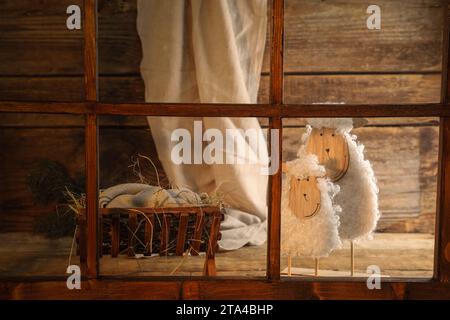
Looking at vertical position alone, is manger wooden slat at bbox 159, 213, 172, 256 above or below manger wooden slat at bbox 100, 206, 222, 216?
below

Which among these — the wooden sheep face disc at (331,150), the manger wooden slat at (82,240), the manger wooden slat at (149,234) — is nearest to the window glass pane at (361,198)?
the wooden sheep face disc at (331,150)

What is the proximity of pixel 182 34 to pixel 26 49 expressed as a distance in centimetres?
50

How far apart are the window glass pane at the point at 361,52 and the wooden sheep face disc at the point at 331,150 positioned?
0.51 m

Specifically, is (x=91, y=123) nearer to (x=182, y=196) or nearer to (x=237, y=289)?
(x=237, y=289)

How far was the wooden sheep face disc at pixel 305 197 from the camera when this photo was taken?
3.89 ft

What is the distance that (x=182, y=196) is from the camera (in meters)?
1.46

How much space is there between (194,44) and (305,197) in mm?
652

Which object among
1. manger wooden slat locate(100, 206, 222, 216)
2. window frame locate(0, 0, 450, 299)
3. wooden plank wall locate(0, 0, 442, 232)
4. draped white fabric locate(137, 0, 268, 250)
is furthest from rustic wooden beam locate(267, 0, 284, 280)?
wooden plank wall locate(0, 0, 442, 232)

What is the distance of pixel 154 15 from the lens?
5.36 ft

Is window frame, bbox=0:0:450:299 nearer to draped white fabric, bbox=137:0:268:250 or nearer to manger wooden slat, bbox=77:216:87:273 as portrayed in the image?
manger wooden slat, bbox=77:216:87:273

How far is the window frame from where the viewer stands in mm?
958

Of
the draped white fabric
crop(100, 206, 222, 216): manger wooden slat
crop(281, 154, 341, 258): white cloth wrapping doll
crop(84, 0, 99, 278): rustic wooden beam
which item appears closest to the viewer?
crop(84, 0, 99, 278): rustic wooden beam

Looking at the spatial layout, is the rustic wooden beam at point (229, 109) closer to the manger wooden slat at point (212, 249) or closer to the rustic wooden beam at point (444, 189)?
the rustic wooden beam at point (444, 189)

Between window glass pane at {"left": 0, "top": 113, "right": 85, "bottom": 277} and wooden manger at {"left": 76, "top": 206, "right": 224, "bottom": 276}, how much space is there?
338mm
